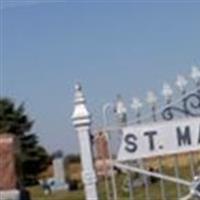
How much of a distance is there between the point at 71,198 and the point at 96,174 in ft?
38.0

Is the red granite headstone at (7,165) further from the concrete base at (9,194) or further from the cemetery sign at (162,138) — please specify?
the cemetery sign at (162,138)

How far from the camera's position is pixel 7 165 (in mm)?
5781

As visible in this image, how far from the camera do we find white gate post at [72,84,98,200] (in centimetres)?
531

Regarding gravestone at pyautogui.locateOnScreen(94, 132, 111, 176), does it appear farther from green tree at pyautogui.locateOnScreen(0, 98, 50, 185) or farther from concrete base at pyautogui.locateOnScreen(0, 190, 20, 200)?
green tree at pyautogui.locateOnScreen(0, 98, 50, 185)

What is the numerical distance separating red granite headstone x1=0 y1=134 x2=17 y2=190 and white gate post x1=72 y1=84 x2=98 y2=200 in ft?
2.03

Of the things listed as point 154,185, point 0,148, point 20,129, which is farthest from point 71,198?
point 20,129

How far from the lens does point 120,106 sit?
5.36 meters

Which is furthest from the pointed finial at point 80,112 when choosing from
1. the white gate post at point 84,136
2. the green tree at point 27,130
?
the green tree at point 27,130

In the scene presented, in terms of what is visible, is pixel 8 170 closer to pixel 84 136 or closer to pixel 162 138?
pixel 84 136

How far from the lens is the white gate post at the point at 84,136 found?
5.31 m

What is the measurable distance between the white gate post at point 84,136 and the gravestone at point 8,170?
61cm

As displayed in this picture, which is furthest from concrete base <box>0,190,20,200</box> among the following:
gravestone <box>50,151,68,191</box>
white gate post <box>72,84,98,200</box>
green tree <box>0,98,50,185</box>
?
green tree <box>0,98,50,185</box>

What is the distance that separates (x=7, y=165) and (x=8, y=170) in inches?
1.2

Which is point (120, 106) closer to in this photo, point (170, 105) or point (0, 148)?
point (170, 105)
